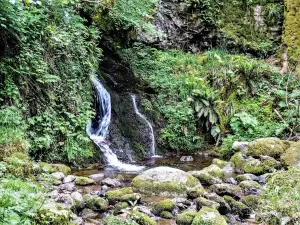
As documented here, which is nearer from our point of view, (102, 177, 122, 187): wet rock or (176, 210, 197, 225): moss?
(176, 210, 197, 225): moss

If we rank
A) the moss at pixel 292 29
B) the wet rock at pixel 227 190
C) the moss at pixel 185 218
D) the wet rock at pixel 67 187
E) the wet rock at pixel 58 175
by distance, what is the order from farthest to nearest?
the moss at pixel 292 29 → the wet rock at pixel 58 175 → the wet rock at pixel 227 190 → the wet rock at pixel 67 187 → the moss at pixel 185 218

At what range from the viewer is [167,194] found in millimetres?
5195

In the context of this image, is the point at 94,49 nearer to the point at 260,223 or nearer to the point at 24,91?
the point at 24,91

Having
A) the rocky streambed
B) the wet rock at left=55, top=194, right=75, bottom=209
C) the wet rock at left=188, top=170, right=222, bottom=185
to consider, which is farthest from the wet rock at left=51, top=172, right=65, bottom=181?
the wet rock at left=188, top=170, right=222, bottom=185

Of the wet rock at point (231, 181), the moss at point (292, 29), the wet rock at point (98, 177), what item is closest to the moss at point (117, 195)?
the wet rock at point (98, 177)

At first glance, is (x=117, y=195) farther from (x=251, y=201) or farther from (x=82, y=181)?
(x=251, y=201)

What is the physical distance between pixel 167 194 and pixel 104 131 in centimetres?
384

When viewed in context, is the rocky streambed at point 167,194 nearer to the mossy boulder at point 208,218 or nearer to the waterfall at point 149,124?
the mossy boulder at point 208,218

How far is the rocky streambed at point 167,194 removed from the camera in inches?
160

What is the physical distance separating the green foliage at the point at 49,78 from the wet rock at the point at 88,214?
6.70 ft

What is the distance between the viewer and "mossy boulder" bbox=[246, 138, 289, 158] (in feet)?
24.8

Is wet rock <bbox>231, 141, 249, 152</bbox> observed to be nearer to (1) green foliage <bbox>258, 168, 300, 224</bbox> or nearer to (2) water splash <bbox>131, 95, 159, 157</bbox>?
(2) water splash <bbox>131, 95, 159, 157</bbox>

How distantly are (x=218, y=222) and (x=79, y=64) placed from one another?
5.54m

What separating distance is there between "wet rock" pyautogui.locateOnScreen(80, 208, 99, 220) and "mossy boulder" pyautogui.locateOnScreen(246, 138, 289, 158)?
453 centimetres
